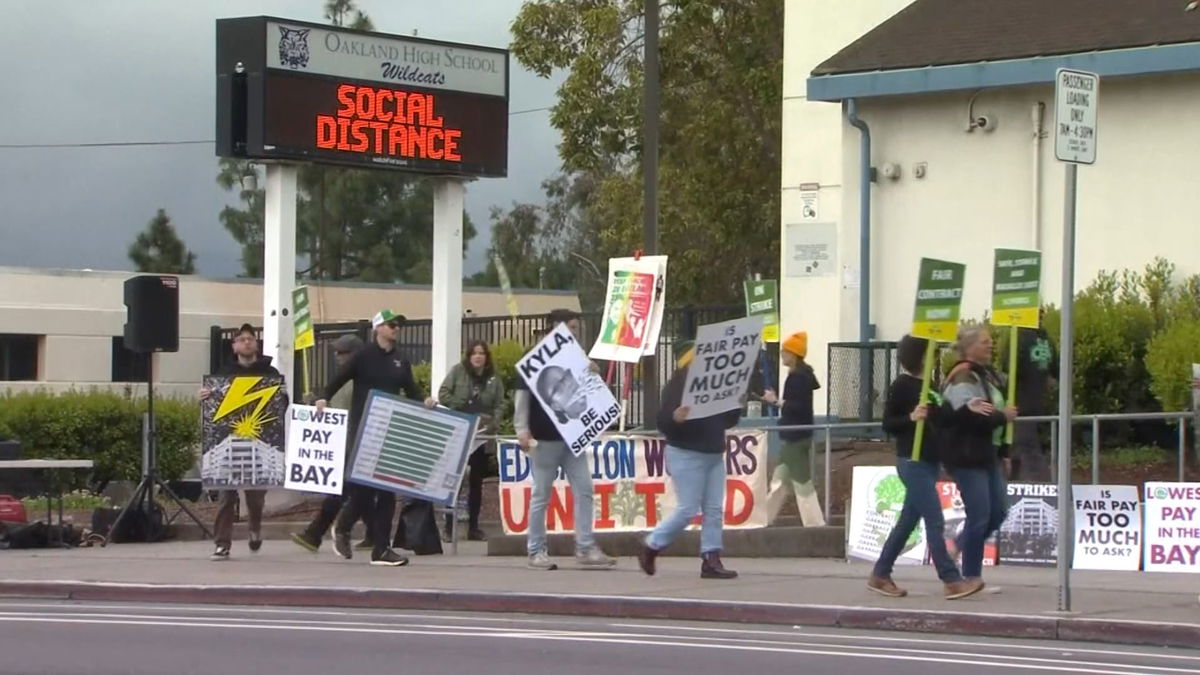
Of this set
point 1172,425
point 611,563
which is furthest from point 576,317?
point 1172,425

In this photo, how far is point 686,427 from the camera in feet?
44.2

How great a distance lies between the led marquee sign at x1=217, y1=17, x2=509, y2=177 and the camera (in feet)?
69.3

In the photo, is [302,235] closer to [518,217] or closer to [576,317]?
[518,217]

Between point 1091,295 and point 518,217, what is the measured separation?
57132mm

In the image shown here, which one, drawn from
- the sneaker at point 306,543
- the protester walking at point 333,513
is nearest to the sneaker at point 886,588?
the protester walking at point 333,513

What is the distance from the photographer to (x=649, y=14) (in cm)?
2011

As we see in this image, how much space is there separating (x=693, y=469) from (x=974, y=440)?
2.31 metres

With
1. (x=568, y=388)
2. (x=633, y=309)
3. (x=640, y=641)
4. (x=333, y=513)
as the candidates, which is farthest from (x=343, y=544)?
(x=640, y=641)

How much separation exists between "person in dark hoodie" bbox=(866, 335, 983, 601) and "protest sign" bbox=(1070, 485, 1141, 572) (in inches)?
103

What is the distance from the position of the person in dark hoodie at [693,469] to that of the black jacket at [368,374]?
2.90 meters

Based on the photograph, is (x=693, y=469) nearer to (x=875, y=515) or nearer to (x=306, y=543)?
(x=875, y=515)

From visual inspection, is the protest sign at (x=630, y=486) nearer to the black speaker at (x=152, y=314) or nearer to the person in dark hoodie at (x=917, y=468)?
the person in dark hoodie at (x=917, y=468)

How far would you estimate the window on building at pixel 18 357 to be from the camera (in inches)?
1628

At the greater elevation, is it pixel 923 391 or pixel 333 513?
pixel 923 391
